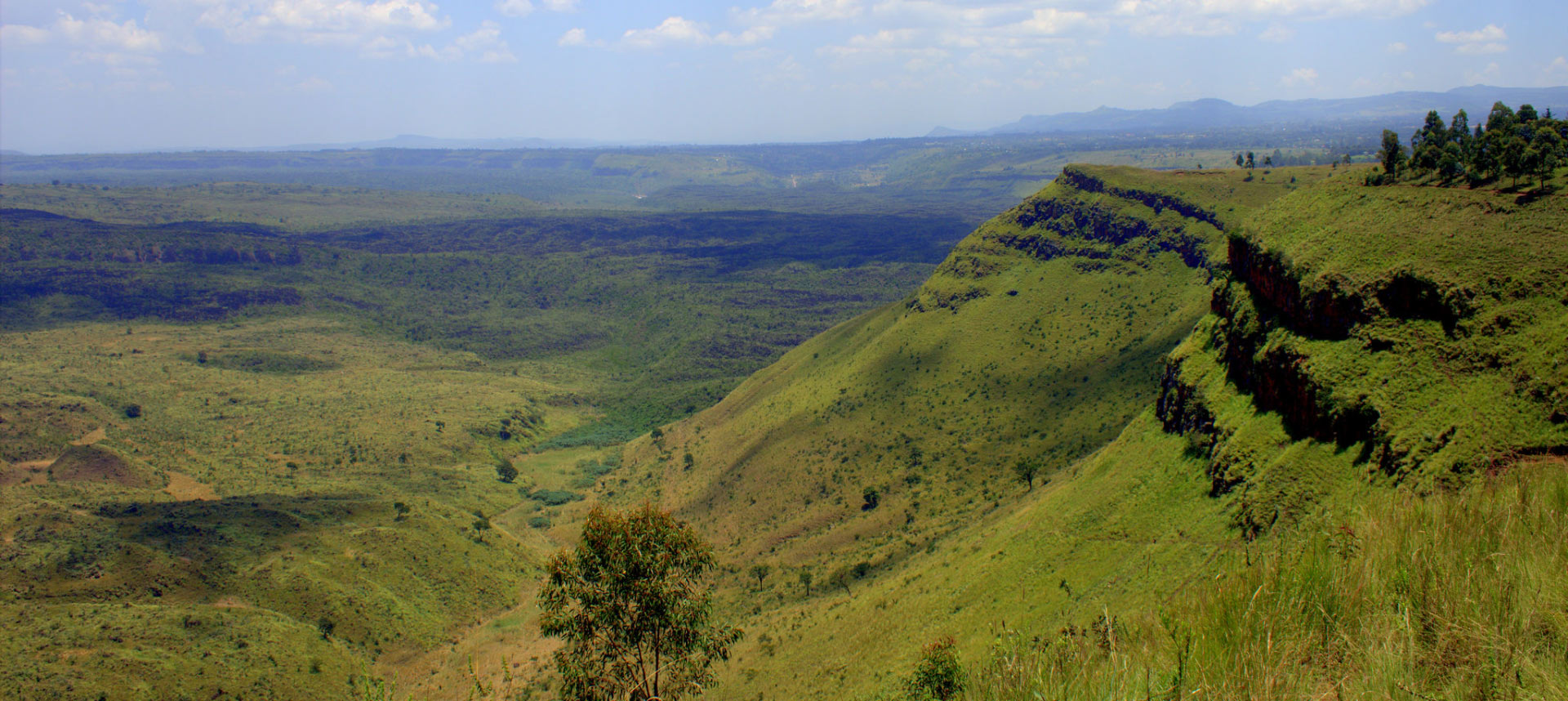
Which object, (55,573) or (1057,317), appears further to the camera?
(1057,317)

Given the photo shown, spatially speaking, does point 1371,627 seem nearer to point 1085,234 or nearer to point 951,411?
point 951,411

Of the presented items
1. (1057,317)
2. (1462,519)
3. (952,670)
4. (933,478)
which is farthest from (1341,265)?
(1057,317)

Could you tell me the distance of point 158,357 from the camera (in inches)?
5763

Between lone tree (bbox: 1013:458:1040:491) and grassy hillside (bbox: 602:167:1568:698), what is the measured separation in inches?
57.2

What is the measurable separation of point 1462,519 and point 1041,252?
93.1 metres

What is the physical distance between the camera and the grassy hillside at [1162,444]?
21.6 feet

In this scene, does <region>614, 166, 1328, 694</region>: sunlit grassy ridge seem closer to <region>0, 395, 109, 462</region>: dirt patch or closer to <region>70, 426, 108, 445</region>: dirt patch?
<region>70, 426, 108, 445</region>: dirt patch

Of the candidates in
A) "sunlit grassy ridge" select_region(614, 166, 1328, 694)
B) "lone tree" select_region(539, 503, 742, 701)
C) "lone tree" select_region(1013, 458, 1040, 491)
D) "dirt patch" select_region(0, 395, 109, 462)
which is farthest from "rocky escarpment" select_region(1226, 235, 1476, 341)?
"dirt patch" select_region(0, 395, 109, 462)

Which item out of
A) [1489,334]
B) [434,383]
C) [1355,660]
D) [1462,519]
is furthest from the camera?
[434,383]

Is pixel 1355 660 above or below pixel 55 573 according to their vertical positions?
above

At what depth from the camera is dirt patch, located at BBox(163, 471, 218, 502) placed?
8606 centimetres

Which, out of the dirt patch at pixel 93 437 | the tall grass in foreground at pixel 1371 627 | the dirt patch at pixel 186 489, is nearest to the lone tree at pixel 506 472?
the dirt patch at pixel 186 489

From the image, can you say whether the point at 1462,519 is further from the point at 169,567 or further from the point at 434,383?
the point at 434,383

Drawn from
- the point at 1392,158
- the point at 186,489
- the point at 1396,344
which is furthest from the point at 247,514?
the point at 1392,158
